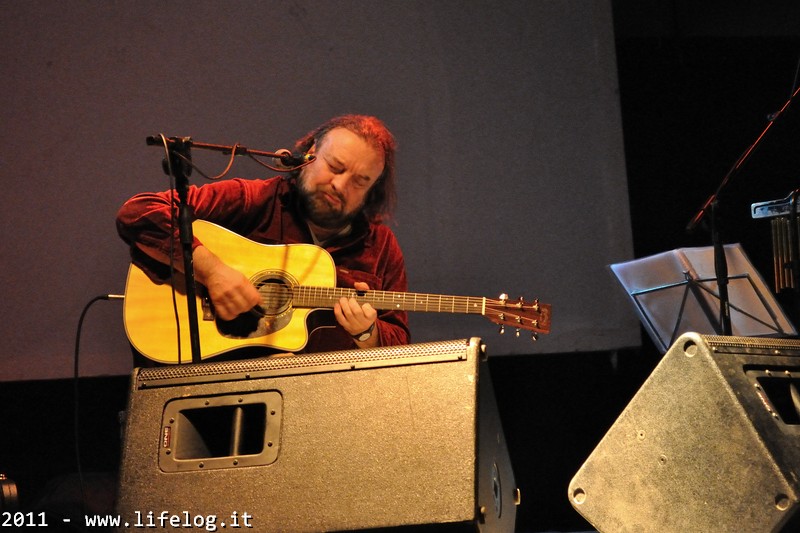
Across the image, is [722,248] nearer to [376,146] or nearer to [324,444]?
[376,146]

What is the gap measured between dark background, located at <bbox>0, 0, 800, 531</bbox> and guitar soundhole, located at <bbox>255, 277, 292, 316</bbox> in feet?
4.31

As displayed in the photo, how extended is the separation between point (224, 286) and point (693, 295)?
6.80 feet

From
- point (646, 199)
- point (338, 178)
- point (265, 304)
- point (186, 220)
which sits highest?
point (646, 199)

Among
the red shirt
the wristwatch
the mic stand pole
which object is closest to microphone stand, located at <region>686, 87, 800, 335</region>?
the red shirt

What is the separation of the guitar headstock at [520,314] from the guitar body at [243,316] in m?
0.66

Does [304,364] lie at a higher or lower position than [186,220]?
lower

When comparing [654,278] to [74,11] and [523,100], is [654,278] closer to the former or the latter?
[523,100]

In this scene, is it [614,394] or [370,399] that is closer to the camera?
[370,399]

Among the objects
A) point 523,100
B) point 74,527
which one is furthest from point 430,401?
point 523,100

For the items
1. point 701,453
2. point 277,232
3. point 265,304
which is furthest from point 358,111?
point 701,453

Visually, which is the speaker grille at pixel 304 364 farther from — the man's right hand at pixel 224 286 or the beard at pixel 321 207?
the beard at pixel 321 207

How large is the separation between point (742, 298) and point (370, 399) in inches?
88.8

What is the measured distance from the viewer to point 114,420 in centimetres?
415

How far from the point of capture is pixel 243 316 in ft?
10.5
